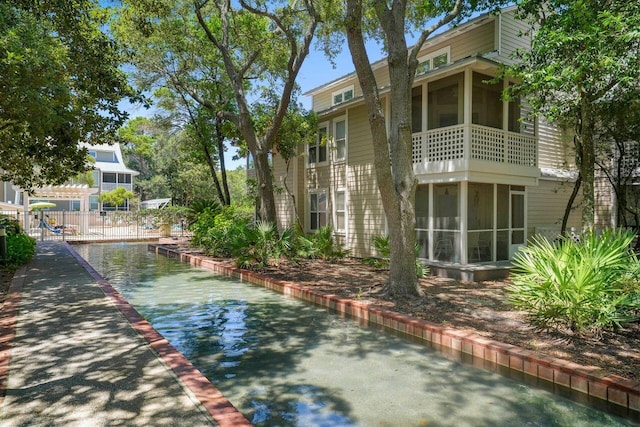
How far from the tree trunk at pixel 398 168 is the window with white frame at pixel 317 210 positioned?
8682mm

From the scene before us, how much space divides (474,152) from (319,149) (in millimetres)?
7200

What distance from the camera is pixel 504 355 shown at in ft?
16.7

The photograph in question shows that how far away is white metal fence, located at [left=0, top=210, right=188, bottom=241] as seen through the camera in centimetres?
2500

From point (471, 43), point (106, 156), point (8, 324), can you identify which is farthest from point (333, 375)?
point (106, 156)

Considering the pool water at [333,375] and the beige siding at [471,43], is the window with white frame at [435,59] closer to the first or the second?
the beige siding at [471,43]

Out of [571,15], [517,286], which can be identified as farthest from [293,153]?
[517,286]

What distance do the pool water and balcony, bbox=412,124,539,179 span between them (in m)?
5.80

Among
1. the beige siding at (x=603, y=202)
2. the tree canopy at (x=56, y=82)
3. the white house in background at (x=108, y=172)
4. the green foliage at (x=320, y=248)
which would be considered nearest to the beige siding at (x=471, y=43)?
the green foliage at (x=320, y=248)

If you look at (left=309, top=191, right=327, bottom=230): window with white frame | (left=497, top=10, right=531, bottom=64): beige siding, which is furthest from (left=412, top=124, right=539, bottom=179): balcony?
(left=309, top=191, right=327, bottom=230): window with white frame

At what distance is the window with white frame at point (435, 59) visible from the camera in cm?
1491

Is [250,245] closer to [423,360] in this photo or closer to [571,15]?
[423,360]

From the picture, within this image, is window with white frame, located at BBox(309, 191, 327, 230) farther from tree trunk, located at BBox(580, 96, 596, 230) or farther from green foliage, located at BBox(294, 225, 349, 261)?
tree trunk, located at BBox(580, 96, 596, 230)

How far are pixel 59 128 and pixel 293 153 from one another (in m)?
8.39

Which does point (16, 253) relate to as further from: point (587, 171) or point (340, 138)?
point (587, 171)
